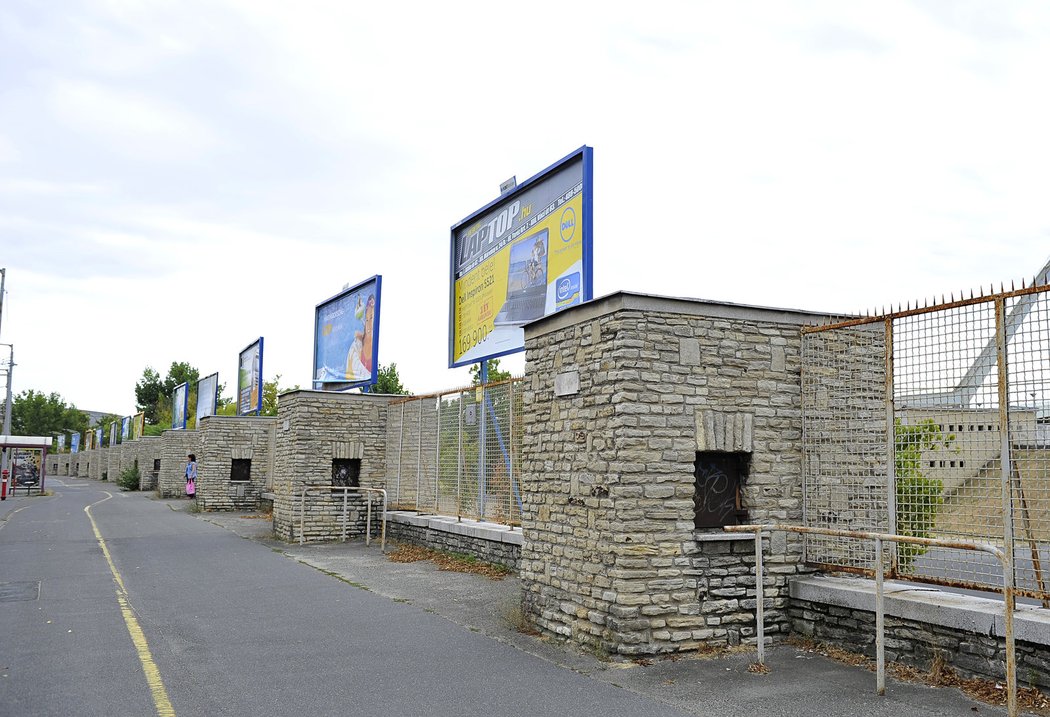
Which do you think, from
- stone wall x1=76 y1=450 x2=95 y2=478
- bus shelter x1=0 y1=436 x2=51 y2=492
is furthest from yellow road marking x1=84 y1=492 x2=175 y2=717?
stone wall x1=76 y1=450 x2=95 y2=478

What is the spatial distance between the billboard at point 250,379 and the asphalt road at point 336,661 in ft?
55.9

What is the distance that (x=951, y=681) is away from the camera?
618 centimetres

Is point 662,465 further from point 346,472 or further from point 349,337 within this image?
point 349,337

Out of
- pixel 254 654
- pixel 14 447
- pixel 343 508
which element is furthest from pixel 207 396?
pixel 254 654

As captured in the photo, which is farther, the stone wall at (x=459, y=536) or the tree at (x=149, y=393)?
the tree at (x=149, y=393)

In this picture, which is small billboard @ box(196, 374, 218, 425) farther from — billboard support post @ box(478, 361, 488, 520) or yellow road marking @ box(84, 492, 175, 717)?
billboard support post @ box(478, 361, 488, 520)

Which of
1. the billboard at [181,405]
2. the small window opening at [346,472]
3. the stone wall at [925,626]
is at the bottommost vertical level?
the stone wall at [925,626]

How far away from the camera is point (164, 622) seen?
898cm

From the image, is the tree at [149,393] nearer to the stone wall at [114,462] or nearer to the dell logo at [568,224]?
the stone wall at [114,462]

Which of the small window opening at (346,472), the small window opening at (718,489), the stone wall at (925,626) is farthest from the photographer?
the small window opening at (346,472)

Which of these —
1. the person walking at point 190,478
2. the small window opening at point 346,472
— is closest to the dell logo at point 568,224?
the small window opening at point 346,472

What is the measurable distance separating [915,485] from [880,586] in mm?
1222

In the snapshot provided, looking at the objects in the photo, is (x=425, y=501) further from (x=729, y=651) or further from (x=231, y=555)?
(x=729, y=651)

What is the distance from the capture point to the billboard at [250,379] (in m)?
29.8
